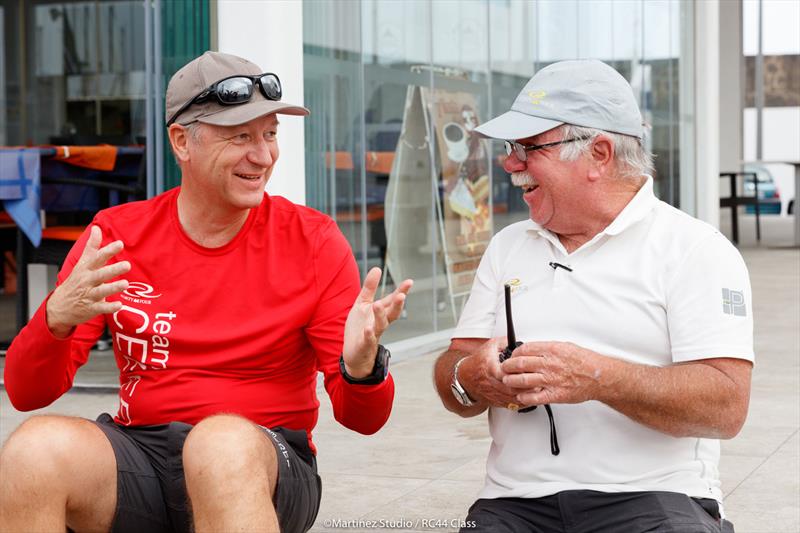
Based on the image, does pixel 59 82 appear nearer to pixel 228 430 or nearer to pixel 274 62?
pixel 274 62

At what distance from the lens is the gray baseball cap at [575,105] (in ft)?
8.19

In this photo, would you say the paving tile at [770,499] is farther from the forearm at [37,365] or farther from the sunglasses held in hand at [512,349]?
the forearm at [37,365]

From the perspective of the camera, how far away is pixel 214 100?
2.71 metres

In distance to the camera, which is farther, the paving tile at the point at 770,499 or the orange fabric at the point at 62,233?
the orange fabric at the point at 62,233

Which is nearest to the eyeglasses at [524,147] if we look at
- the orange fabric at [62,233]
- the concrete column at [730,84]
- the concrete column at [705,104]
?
the orange fabric at [62,233]

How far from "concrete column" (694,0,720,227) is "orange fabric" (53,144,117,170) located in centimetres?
852

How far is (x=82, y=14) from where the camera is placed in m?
13.6

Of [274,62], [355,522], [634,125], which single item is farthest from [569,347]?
[274,62]

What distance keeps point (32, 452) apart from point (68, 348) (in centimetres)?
31

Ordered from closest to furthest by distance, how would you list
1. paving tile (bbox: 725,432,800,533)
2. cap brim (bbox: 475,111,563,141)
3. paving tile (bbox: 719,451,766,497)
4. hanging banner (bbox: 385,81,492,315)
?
1. cap brim (bbox: 475,111,563,141)
2. paving tile (bbox: 725,432,800,533)
3. paving tile (bbox: 719,451,766,497)
4. hanging banner (bbox: 385,81,492,315)

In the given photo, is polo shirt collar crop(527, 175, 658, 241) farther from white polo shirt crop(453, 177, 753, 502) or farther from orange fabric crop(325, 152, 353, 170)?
orange fabric crop(325, 152, 353, 170)

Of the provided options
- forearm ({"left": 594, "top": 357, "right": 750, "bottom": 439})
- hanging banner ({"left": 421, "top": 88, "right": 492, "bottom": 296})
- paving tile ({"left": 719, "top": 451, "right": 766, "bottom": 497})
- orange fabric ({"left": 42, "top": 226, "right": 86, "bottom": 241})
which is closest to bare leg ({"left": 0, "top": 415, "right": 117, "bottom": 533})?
forearm ({"left": 594, "top": 357, "right": 750, "bottom": 439})

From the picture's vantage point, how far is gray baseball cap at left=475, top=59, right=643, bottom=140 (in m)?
2.50

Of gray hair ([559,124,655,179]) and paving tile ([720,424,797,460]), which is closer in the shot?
gray hair ([559,124,655,179])
